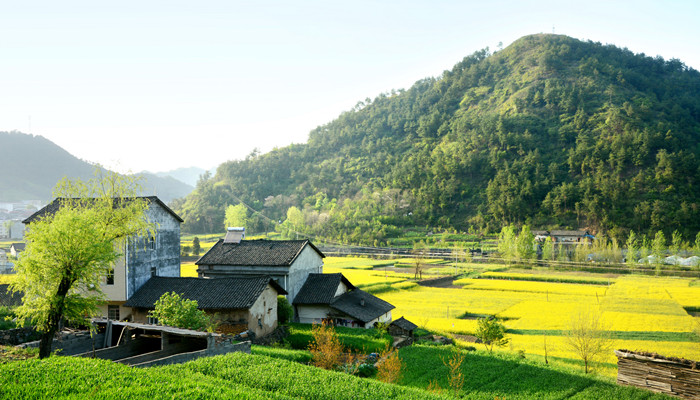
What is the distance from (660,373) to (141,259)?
1008 inches

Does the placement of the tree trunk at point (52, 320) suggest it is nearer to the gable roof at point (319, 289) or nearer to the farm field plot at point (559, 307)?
the gable roof at point (319, 289)

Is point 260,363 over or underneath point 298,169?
underneath

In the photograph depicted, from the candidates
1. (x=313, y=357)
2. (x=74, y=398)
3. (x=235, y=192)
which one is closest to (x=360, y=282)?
(x=313, y=357)

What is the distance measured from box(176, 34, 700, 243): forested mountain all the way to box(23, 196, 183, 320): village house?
203 ft

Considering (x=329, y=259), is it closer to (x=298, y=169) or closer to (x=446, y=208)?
(x=446, y=208)

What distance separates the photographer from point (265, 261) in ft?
93.7

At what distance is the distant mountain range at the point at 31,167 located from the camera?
14425cm

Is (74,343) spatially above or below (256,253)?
below

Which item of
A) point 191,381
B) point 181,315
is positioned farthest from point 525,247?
point 191,381

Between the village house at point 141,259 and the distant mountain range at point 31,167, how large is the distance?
126 meters

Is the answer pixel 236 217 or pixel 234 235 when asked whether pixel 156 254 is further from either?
pixel 236 217

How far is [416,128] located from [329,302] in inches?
5211

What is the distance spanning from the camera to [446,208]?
331ft

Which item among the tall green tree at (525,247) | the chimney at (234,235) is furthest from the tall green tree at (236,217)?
the chimney at (234,235)
